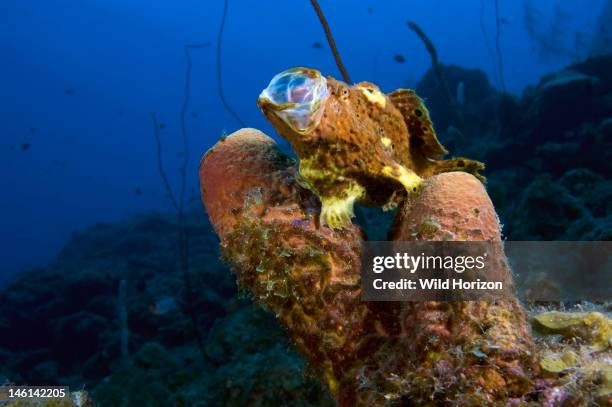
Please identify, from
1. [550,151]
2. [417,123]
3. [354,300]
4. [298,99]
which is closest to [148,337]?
[354,300]

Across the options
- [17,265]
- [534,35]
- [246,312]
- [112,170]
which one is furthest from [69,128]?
[246,312]

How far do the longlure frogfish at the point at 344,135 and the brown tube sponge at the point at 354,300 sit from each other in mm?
162

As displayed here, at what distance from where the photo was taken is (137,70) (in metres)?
107

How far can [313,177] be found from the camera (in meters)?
1.88

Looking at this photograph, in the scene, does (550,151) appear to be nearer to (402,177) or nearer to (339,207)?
(402,177)

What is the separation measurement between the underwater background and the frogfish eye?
3.56ft

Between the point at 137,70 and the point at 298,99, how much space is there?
11957 centimetres

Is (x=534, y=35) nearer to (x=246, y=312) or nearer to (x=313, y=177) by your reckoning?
(x=246, y=312)

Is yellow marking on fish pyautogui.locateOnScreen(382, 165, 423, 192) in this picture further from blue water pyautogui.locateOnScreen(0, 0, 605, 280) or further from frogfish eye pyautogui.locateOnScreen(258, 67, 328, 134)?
blue water pyautogui.locateOnScreen(0, 0, 605, 280)

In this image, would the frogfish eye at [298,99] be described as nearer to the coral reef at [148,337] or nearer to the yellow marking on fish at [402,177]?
the yellow marking on fish at [402,177]

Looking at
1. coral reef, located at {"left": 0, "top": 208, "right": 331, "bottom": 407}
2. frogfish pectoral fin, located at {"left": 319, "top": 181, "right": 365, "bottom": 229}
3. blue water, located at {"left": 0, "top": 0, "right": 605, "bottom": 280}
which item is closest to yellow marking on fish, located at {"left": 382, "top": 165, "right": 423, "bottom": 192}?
frogfish pectoral fin, located at {"left": 319, "top": 181, "right": 365, "bottom": 229}

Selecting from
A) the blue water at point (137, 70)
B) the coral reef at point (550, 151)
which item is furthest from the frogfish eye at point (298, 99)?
the blue water at point (137, 70)

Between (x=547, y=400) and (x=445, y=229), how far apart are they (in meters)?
0.73

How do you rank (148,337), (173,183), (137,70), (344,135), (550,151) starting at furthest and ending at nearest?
(137,70) < (173,183) < (550,151) < (148,337) < (344,135)
